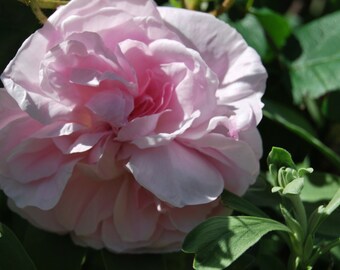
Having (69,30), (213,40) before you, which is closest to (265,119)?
(213,40)

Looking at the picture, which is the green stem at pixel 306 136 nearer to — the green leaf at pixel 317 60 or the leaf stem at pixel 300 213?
the green leaf at pixel 317 60

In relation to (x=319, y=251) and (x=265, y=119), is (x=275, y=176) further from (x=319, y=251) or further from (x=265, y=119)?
(x=265, y=119)

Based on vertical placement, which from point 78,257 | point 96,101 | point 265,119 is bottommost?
point 265,119

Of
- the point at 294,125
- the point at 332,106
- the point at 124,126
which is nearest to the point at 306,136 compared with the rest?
the point at 294,125

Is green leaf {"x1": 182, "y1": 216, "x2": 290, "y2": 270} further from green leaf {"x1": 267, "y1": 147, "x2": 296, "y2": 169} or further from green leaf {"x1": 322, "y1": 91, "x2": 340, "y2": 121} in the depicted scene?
green leaf {"x1": 322, "y1": 91, "x2": 340, "y2": 121}

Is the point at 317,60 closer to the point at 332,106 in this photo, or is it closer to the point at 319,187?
the point at 332,106

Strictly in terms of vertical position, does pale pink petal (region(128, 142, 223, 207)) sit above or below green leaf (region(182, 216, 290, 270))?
above

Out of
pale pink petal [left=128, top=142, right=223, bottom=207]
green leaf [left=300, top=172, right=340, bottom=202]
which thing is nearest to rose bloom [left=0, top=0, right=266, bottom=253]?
pale pink petal [left=128, top=142, right=223, bottom=207]
